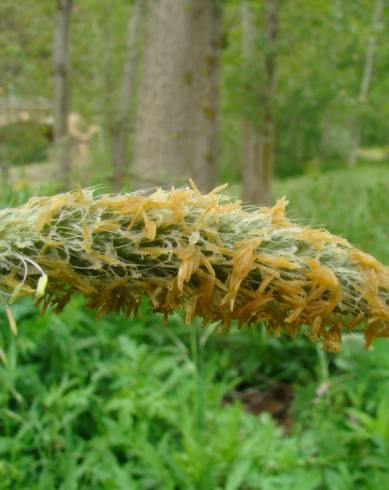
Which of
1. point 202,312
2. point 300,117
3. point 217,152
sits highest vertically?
point 202,312

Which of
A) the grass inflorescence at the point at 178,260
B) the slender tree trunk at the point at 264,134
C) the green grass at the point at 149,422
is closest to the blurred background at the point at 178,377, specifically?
the green grass at the point at 149,422

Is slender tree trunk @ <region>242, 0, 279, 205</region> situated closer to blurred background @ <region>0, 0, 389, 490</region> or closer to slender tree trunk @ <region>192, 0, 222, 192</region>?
slender tree trunk @ <region>192, 0, 222, 192</region>

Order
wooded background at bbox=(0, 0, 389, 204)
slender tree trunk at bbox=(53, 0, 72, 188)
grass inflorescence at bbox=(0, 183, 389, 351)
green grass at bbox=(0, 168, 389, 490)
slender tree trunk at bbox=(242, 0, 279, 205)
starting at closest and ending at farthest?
grass inflorescence at bbox=(0, 183, 389, 351) < green grass at bbox=(0, 168, 389, 490) < wooded background at bbox=(0, 0, 389, 204) < slender tree trunk at bbox=(53, 0, 72, 188) < slender tree trunk at bbox=(242, 0, 279, 205)

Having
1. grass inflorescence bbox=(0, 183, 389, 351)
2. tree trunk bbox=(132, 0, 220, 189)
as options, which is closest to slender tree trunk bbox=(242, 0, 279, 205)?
tree trunk bbox=(132, 0, 220, 189)

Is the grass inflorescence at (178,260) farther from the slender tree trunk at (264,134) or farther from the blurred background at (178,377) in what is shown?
the slender tree trunk at (264,134)

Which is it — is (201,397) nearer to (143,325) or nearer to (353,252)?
(143,325)

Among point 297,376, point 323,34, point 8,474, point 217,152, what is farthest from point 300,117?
point 8,474
